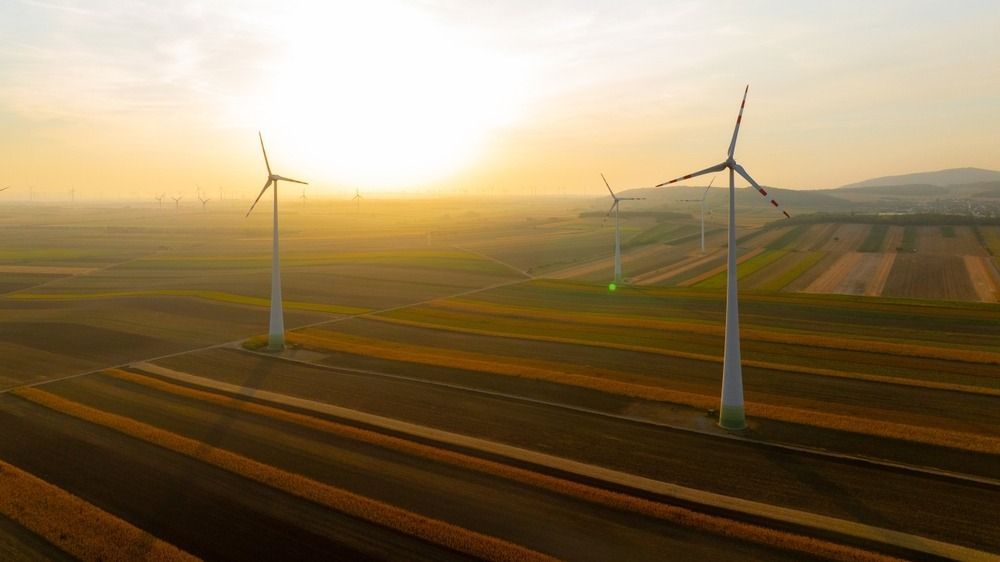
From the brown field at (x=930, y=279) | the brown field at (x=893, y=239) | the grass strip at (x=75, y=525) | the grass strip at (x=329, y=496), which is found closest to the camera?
the grass strip at (x=329, y=496)

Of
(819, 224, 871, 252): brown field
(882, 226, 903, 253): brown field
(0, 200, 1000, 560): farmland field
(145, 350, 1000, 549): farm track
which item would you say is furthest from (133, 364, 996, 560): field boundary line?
(819, 224, 871, 252): brown field

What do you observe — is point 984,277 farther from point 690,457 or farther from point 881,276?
point 690,457

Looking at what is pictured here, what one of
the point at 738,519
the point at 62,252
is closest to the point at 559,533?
the point at 738,519

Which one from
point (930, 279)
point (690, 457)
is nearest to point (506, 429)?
point (690, 457)

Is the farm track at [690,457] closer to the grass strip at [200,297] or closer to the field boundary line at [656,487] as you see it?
the field boundary line at [656,487]

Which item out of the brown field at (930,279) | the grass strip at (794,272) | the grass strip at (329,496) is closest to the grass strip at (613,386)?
the grass strip at (329,496)

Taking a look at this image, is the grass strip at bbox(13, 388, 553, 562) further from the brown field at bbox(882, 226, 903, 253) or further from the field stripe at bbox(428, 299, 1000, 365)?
the brown field at bbox(882, 226, 903, 253)

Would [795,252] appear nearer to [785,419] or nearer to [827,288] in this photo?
[827,288]
